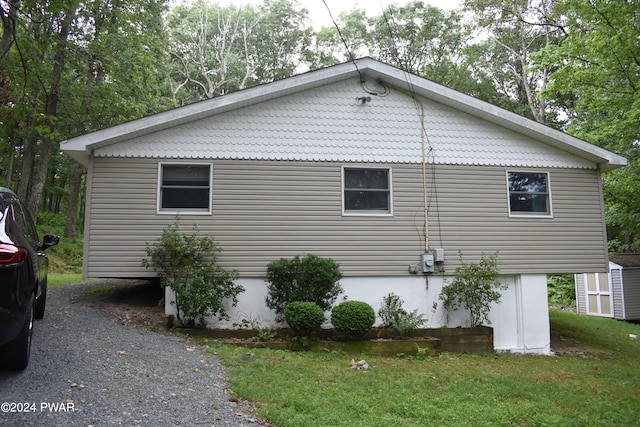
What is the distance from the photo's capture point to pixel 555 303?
21969 mm

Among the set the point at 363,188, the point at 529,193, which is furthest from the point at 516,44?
the point at 363,188

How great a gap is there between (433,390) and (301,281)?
11.3 feet

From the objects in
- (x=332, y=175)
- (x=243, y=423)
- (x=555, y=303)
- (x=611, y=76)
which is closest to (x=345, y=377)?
(x=243, y=423)

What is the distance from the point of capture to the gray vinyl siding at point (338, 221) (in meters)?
9.13

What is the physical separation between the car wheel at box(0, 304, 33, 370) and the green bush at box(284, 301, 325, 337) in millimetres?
4538

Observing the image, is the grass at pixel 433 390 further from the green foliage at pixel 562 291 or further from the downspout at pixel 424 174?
the green foliage at pixel 562 291

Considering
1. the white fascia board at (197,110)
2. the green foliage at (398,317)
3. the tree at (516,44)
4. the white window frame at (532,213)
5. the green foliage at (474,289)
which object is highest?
the tree at (516,44)

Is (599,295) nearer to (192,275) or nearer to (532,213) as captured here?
(532,213)

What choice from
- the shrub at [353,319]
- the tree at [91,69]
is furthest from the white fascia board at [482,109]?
the tree at [91,69]

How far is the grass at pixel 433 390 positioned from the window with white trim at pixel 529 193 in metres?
3.31

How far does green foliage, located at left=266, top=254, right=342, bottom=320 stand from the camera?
9031 millimetres

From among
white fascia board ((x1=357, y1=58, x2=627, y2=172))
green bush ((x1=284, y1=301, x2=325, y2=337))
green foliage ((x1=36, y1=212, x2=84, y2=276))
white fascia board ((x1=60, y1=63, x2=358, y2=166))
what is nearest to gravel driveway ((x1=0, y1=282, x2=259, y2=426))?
green bush ((x1=284, y1=301, x2=325, y2=337))

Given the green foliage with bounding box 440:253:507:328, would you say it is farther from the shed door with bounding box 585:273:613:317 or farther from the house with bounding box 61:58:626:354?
the shed door with bounding box 585:273:613:317

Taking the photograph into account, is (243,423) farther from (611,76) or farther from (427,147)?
(611,76)
